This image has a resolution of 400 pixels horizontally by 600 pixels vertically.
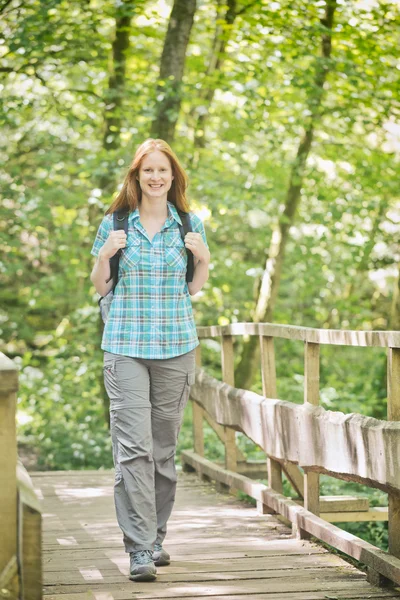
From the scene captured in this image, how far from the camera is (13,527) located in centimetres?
269

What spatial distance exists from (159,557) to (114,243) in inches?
61.8

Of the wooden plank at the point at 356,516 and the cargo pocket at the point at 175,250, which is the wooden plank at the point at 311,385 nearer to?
the wooden plank at the point at 356,516

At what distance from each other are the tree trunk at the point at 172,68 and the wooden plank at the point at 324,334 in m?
3.74

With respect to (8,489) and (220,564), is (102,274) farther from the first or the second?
(8,489)

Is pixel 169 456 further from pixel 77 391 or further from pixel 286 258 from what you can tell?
pixel 286 258

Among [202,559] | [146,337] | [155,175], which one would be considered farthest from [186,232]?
[202,559]

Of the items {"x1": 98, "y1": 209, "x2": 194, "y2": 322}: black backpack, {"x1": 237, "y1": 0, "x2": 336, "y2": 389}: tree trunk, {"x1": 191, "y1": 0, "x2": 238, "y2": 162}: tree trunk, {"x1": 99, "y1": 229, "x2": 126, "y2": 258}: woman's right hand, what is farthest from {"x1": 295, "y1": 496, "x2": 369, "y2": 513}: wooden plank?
{"x1": 237, "y1": 0, "x2": 336, "y2": 389}: tree trunk

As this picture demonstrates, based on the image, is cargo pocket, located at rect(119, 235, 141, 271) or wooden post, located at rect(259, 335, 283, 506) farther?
wooden post, located at rect(259, 335, 283, 506)

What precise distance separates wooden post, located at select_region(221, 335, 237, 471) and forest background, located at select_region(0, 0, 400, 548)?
6.00 feet

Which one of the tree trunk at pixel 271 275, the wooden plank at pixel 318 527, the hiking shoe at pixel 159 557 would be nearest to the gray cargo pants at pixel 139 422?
the hiking shoe at pixel 159 557

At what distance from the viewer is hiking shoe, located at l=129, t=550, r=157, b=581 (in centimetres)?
426

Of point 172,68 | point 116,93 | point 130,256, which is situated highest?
point 172,68

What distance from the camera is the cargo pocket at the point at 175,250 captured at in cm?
440

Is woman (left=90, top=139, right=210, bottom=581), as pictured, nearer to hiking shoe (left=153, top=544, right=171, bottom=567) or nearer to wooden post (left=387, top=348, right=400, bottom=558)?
hiking shoe (left=153, top=544, right=171, bottom=567)
